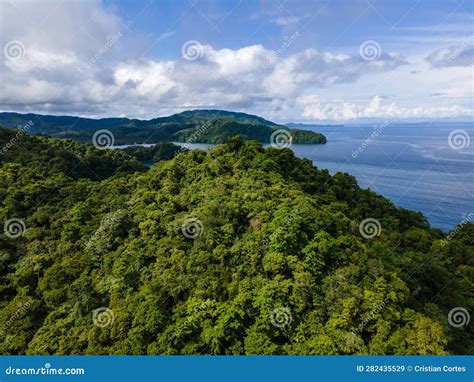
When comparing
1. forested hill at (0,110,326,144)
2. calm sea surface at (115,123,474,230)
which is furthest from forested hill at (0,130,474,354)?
→ forested hill at (0,110,326,144)

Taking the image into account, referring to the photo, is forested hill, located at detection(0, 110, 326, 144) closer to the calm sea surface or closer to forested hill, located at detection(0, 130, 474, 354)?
the calm sea surface

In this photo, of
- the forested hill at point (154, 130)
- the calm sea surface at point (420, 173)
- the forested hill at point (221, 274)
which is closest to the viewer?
the forested hill at point (221, 274)

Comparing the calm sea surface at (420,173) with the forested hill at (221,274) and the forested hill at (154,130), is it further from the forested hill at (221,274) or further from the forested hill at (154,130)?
the forested hill at (154,130)

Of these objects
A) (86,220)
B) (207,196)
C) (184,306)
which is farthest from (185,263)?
(86,220)

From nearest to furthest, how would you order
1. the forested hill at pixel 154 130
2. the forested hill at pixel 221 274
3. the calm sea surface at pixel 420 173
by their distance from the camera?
the forested hill at pixel 221 274 → the calm sea surface at pixel 420 173 → the forested hill at pixel 154 130

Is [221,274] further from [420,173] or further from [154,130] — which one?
[154,130]

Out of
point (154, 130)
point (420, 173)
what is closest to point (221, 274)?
point (420, 173)

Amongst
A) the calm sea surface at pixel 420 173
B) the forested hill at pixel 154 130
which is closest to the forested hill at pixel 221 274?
the calm sea surface at pixel 420 173

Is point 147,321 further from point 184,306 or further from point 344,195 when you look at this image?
point 344,195
